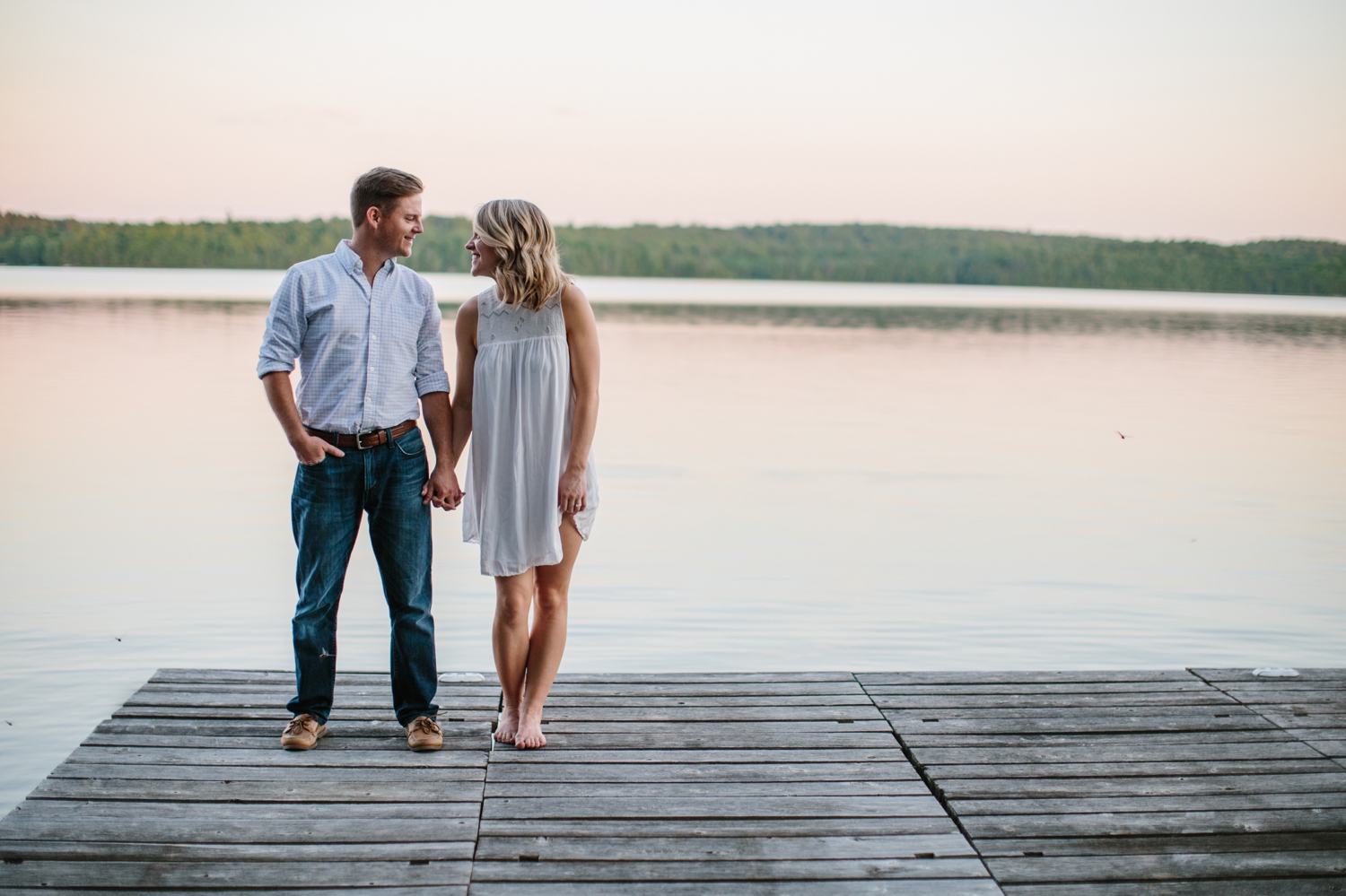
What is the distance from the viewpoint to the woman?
124 inches

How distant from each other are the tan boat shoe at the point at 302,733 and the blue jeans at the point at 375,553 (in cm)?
3

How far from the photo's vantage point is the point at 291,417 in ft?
10.1

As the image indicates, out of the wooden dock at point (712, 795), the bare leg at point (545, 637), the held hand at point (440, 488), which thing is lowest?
the wooden dock at point (712, 795)

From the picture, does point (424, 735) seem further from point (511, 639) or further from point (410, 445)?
point (410, 445)

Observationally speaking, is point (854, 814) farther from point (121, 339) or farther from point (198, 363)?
point (121, 339)

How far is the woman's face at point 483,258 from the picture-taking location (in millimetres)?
3115

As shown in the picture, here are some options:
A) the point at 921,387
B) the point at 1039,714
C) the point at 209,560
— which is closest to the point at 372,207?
the point at 1039,714

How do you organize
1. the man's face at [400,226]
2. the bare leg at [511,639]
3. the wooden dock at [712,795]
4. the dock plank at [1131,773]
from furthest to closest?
the bare leg at [511,639]
the man's face at [400,226]
the dock plank at [1131,773]
the wooden dock at [712,795]

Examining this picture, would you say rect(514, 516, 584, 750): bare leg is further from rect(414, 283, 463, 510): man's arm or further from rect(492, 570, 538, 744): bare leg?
rect(414, 283, 463, 510): man's arm

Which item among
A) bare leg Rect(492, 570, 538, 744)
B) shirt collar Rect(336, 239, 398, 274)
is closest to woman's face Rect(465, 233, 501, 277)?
shirt collar Rect(336, 239, 398, 274)

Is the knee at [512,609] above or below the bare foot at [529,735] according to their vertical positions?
above

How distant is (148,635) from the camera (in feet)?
20.8

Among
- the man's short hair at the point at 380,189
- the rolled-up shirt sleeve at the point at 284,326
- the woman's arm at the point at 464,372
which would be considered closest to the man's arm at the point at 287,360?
the rolled-up shirt sleeve at the point at 284,326

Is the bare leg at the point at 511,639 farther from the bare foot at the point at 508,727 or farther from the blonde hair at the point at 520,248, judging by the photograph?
the blonde hair at the point at 520,248
